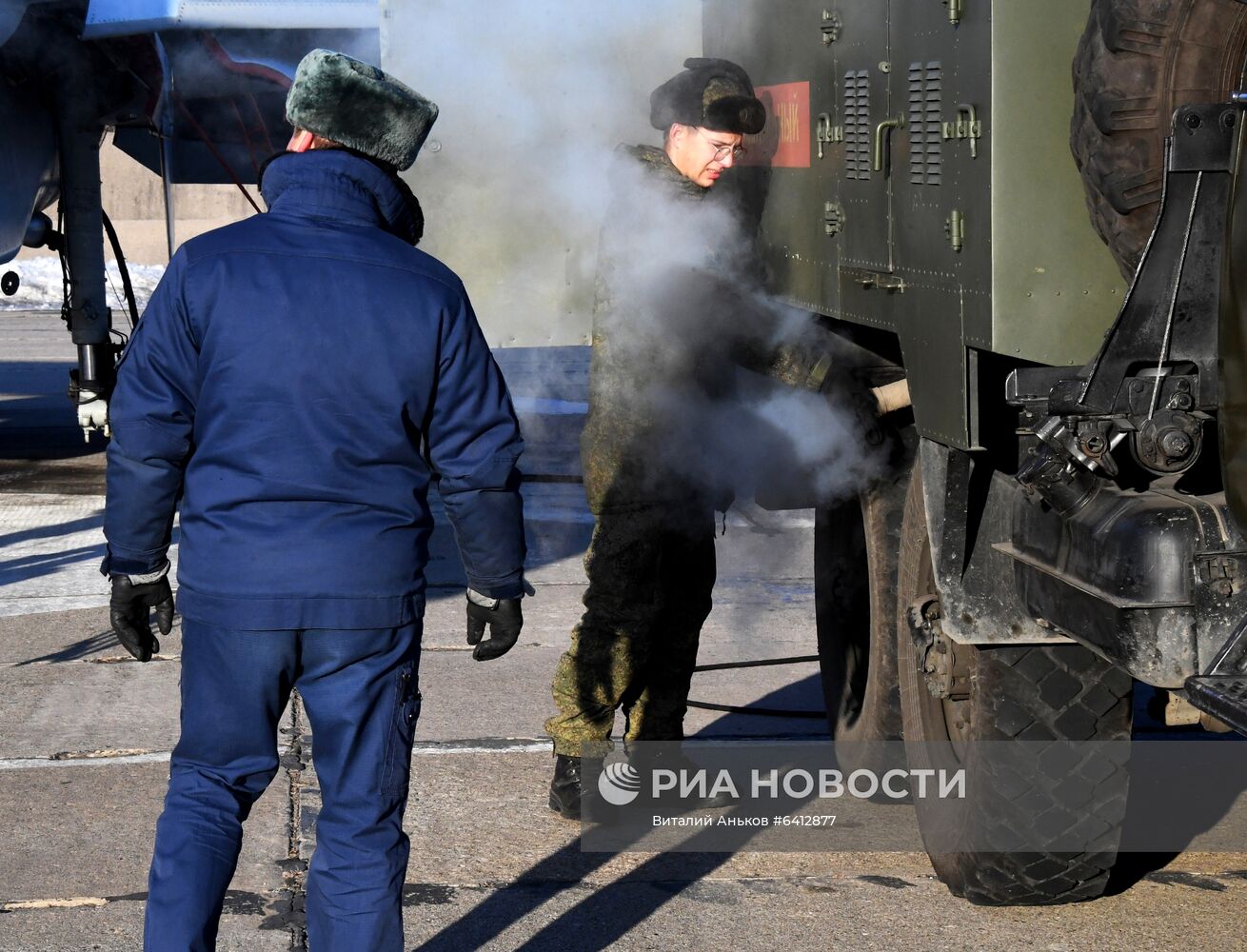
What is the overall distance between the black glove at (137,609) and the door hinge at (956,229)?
1.69m

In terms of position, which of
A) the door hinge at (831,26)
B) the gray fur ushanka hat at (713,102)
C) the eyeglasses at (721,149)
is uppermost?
the door hinge at (831,26)

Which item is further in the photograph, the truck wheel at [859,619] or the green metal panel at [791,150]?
the truck wheel at [859,619]

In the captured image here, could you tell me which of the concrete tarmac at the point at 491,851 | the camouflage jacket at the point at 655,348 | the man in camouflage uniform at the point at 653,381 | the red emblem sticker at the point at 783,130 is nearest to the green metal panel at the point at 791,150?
the red emblem sticker at the point at 783,130

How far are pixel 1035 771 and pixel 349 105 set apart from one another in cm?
206

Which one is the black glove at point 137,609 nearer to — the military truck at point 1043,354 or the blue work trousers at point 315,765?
the blue work trousers at point 315,765

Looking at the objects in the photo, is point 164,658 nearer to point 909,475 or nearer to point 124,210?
point 909,475

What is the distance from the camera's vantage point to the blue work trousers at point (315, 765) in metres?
2.99

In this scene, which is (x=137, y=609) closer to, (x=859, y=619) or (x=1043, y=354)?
(x=1043, y=354)

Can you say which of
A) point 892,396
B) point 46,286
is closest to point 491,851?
point 892,396

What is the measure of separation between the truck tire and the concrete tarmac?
1765 millimetres

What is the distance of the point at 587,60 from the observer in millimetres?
6094

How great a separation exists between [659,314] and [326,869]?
6.36ft

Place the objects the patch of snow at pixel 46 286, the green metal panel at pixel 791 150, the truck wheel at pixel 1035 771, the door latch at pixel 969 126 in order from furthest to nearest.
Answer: the patch of snow at pixel 46 286
the green metal panel at pixel 791 150
the truck wheel at pixel 1035 771
the door latch at pixel 969 126

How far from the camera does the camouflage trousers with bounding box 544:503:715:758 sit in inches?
179
